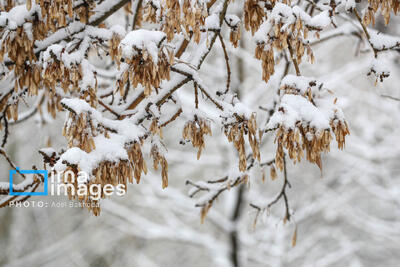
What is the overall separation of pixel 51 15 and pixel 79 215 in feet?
26.0

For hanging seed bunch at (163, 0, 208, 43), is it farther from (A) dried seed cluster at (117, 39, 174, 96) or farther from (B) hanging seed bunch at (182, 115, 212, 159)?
(B) hanging seed bunch at (182, 115, 212, 159)

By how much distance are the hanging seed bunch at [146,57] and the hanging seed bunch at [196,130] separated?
0.31 metres

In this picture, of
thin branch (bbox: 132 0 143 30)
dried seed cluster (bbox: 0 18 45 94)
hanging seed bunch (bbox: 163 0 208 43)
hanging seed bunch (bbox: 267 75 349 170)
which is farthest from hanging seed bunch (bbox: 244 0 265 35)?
thin branch (bbox: 132 0 143 30)

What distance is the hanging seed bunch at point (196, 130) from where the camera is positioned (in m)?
1.78

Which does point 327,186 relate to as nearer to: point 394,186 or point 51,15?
point 394,186

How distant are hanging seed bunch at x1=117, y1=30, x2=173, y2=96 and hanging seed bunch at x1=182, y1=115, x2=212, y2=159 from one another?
1.03 feet

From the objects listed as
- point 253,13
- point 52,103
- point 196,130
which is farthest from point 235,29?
point 52,103

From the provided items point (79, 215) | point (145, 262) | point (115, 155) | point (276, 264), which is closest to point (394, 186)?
point (276, 264)

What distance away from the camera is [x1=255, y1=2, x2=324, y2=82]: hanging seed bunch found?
154cm

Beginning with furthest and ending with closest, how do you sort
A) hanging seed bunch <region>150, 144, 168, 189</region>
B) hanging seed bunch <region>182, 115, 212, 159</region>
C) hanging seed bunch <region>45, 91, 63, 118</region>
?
hanging seed bunch <region>45, 91, 63, 118</region> → hanging seed bunch <region>182, 115, 212, 159</region> → hanging seed bunch <region>150, 144, 168, 189</region>

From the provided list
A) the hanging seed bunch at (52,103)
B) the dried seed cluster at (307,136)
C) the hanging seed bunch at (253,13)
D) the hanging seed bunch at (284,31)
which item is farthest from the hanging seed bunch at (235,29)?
the hanging seed bunch at (52,103)

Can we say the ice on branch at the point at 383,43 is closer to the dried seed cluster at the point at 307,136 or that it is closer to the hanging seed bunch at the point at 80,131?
the dried seed cluster at the point at 307,136

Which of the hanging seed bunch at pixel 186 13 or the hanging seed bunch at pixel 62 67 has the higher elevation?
the hanging seed bunch at pixel 186 13

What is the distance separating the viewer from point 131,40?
4.78 feet
